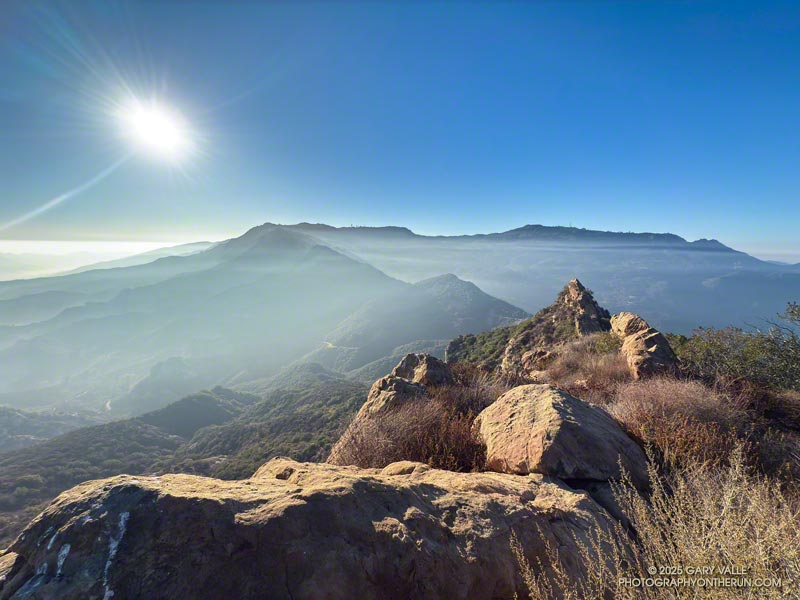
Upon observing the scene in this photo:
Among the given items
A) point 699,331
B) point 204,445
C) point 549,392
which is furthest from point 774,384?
point 204,445

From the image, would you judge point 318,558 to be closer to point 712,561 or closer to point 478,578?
point 478,578

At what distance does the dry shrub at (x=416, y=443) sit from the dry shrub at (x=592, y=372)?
3523 mm

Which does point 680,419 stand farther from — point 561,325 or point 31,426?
point 31,426

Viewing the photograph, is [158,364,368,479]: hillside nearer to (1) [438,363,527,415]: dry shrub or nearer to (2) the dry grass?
(1) [438,363,527,415]: dry shrub

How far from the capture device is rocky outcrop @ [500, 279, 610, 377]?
71.2ft

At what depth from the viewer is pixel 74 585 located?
2002mm

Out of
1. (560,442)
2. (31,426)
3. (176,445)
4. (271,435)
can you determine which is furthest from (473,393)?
(31,426)

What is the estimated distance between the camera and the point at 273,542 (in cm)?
238

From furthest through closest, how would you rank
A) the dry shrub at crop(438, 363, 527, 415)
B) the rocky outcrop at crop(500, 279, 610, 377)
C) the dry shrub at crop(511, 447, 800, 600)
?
the rocky outcrop at crop(500, 279, 610, 377) → the dry shrub at crop(438, 363, 527, 415) → the dry shrub at crop(511, 447, 800, 600)

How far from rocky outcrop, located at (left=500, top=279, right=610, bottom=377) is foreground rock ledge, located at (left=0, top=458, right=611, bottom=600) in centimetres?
1615

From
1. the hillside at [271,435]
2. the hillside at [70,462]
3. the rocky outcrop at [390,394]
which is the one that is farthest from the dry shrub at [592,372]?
the hillside at [70,462]

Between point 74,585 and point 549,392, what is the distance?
214 inches

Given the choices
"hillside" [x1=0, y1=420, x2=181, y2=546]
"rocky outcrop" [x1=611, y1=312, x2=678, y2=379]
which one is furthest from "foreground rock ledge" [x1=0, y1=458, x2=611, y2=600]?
"hillside" [x1=0, y1=420, x2=181, y2=546]

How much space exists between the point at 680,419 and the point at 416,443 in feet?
13.2
